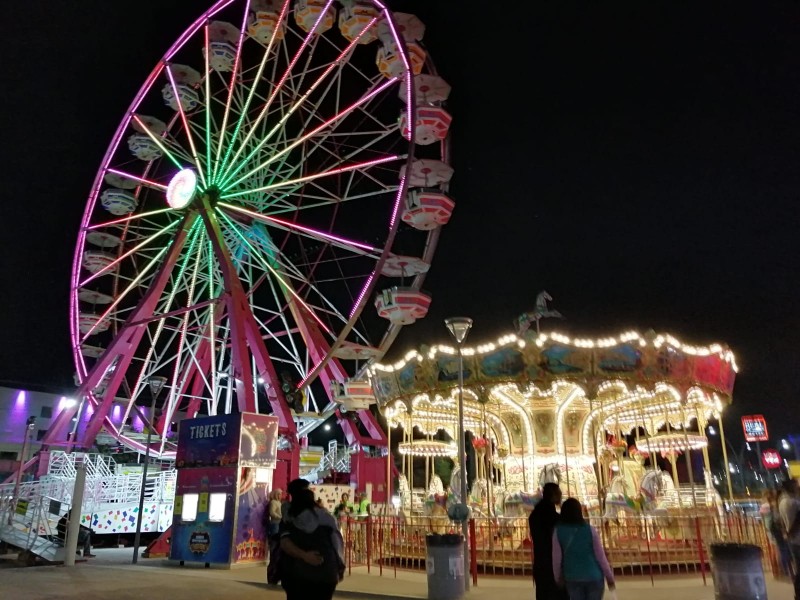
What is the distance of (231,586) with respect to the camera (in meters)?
9.58

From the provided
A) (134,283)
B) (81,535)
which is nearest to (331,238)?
(134,283)

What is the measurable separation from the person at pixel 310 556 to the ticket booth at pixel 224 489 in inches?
354

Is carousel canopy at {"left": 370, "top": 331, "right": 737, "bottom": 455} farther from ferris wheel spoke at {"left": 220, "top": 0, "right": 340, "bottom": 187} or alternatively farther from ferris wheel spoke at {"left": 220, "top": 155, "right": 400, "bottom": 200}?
ferris wheel spoke at {"left": 220, "top": 0, "right": 340, "bottom": 187}

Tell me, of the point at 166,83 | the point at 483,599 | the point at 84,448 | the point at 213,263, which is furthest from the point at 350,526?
the point at 166,83

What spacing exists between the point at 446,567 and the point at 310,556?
4.77m

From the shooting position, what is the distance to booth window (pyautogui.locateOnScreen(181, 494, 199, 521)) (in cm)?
1274

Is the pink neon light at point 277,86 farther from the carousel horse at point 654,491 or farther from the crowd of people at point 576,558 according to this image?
the crowd of people at point 576,558

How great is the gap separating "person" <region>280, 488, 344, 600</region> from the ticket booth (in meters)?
8.98

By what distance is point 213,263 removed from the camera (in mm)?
19969

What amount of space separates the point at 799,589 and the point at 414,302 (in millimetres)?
12147

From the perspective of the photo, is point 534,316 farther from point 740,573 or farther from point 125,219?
point 125,219

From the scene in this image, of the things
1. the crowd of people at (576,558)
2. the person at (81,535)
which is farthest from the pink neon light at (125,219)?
the crowd of people at (576,558)

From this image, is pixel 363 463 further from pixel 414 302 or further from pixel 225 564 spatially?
pixel 225 564

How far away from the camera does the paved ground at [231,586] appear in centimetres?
830
